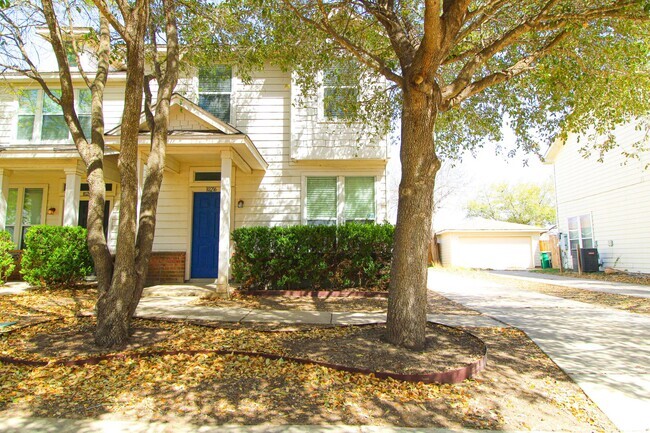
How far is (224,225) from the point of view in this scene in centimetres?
834

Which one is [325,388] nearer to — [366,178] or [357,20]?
[357,20]

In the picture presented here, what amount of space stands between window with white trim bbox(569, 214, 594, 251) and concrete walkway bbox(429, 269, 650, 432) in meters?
9.78

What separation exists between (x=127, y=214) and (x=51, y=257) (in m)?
5.59

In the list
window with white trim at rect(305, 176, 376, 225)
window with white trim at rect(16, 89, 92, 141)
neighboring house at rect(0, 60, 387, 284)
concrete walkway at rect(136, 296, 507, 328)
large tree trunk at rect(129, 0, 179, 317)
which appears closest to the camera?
large tree trunk at rect(129, 0, 179, 317)

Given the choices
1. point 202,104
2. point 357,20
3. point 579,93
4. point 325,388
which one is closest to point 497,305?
point 579,93

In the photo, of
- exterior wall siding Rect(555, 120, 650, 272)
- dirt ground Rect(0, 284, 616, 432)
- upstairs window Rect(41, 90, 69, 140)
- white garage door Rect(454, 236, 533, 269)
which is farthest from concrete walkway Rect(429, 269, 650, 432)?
white garage door Rect(454, 236, 533, 269)

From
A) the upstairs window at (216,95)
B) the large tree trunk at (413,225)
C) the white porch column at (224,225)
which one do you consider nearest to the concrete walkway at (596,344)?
the large tree trunk at (413,225)

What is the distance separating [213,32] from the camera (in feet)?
24.9

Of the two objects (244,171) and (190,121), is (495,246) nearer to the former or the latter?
(244,171)

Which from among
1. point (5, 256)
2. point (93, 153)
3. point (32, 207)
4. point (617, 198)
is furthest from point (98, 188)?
point (617, 198)

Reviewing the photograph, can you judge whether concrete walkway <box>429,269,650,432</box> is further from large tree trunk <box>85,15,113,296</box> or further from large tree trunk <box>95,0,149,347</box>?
large tree trunk <box>85,15,113,296</box>

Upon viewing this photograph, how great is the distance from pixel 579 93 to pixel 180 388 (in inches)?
304

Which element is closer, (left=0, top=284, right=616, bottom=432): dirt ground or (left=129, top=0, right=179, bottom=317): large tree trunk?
(left=0, top=284, right=616, bottom=432): dirt ground

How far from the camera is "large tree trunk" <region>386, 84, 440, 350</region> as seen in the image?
174 inches
